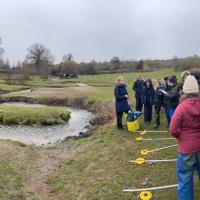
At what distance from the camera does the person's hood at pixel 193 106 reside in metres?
8.38

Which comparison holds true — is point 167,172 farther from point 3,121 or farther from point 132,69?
point 132,69

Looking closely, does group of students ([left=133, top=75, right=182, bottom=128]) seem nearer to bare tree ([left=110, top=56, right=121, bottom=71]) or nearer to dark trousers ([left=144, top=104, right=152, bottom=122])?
dark trousers ([left=144, top=104, right=152, bottom=122])

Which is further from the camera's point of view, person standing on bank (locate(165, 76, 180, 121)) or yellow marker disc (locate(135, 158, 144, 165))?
person standing on bank (locate(165, 76, 180, 121))

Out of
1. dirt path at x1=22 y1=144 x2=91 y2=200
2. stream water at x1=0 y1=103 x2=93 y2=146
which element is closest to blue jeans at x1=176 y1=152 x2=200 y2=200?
dirt path at x1=22 y1=144 x2=91 y2=200

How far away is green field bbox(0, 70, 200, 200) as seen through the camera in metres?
11.4

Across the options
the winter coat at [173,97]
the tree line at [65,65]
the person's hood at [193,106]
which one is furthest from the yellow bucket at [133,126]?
the tree line at [65,65]

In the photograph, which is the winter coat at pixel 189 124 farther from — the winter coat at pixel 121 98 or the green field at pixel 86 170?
the winter coat at pixel 121 98

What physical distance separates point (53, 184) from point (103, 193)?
7.83ft

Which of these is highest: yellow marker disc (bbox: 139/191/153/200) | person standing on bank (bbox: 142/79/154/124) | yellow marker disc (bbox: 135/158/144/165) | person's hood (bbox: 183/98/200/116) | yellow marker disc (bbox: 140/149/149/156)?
person's hood (bbox: 183/98/200/116)

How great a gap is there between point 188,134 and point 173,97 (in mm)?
7752

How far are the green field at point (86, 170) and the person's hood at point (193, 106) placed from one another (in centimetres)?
241

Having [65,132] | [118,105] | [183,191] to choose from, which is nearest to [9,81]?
[65,132]

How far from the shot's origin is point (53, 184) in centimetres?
1291

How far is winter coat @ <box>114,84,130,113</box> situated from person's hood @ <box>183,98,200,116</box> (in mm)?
9838
